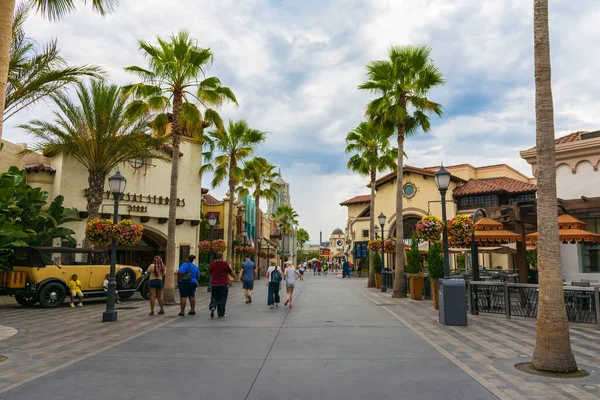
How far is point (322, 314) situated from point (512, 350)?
608cm

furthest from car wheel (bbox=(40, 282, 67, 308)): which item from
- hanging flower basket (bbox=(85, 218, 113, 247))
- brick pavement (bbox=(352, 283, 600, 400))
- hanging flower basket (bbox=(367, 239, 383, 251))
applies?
hanging flower basket (bbox=(367, 239, 383, 251))

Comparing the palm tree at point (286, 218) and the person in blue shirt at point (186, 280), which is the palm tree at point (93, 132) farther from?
the palm tree at point (286, 218)

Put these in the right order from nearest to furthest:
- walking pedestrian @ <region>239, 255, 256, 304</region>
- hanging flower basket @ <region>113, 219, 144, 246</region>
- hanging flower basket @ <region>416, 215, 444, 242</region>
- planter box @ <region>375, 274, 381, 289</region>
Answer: hanging flower basket @ <region>113, 219, 144, 246</region> < hanging flower basket @ <region>416, 215, 444, 242</region> < walking pedestrian @ <region>239, 255, 256, 304</region> < planter box @ <region>375, 274, 381, 289</region>

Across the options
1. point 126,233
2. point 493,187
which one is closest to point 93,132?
point 126,233

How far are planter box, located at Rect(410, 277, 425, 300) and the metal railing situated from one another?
4.45 m

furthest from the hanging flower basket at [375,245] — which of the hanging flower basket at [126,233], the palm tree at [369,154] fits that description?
the hanging flower basket at [126,233]

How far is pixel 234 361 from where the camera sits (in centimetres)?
671

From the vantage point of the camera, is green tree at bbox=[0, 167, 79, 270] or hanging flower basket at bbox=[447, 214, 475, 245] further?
green tree at bbox=[0, 167, 79, 270]

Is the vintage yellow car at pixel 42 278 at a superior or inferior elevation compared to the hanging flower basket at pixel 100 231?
inferior

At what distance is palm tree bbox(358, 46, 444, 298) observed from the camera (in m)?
18.2

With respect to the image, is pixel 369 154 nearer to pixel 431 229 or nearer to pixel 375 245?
pixel 375 245

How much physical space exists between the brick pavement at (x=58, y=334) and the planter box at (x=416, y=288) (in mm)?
8626

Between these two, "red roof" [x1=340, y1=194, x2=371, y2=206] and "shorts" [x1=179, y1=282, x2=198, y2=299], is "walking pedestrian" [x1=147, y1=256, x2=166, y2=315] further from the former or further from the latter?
"red roof" [x1=340, y1=194, x2=371, y2=206]

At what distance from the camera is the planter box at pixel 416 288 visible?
57.5 feet
